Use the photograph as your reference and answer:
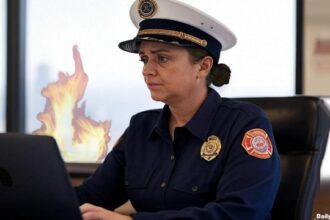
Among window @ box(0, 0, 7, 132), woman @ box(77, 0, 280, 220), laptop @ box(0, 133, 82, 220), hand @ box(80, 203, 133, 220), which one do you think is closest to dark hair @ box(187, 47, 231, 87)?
woman @ box(77, 0, 280, 220)

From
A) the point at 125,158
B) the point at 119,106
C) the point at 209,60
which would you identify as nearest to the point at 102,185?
the point at 125,158

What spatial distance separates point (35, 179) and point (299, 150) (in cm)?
90

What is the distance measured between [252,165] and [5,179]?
637 mm

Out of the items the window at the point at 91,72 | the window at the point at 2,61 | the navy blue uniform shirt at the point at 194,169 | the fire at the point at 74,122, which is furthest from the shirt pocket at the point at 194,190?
the window at the point at 2,61

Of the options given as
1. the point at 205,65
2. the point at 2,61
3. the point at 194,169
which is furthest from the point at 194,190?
the point at 2,61

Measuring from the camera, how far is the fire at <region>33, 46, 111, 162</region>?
2850 millimetres

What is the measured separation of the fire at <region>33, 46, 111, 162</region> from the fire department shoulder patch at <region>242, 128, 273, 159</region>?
1554 mm

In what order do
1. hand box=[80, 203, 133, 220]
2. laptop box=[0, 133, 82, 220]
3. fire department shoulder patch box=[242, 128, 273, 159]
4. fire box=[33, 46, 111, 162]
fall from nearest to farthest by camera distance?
1. laptop box=[0, 133, 82, 220]
2. hand box=[80, 203, 133, 220]
3. fire department shoulder patch box=[242, 128, 273, 159]
4. fire box=[33, 46, 111, 162]

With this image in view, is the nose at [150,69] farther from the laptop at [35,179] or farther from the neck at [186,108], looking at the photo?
the laptop at [35,179]

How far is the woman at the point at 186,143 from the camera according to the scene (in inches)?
50.6

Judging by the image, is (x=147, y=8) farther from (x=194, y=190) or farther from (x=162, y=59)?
(x=194, y=190)

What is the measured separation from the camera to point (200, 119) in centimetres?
149

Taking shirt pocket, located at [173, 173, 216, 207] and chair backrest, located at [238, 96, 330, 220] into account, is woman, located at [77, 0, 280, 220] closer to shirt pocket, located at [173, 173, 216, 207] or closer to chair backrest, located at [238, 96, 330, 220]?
shirt pocket, located at [173, 173, 216, 207]

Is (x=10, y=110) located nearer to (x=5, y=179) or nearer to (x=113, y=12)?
(x=113, y=12)
